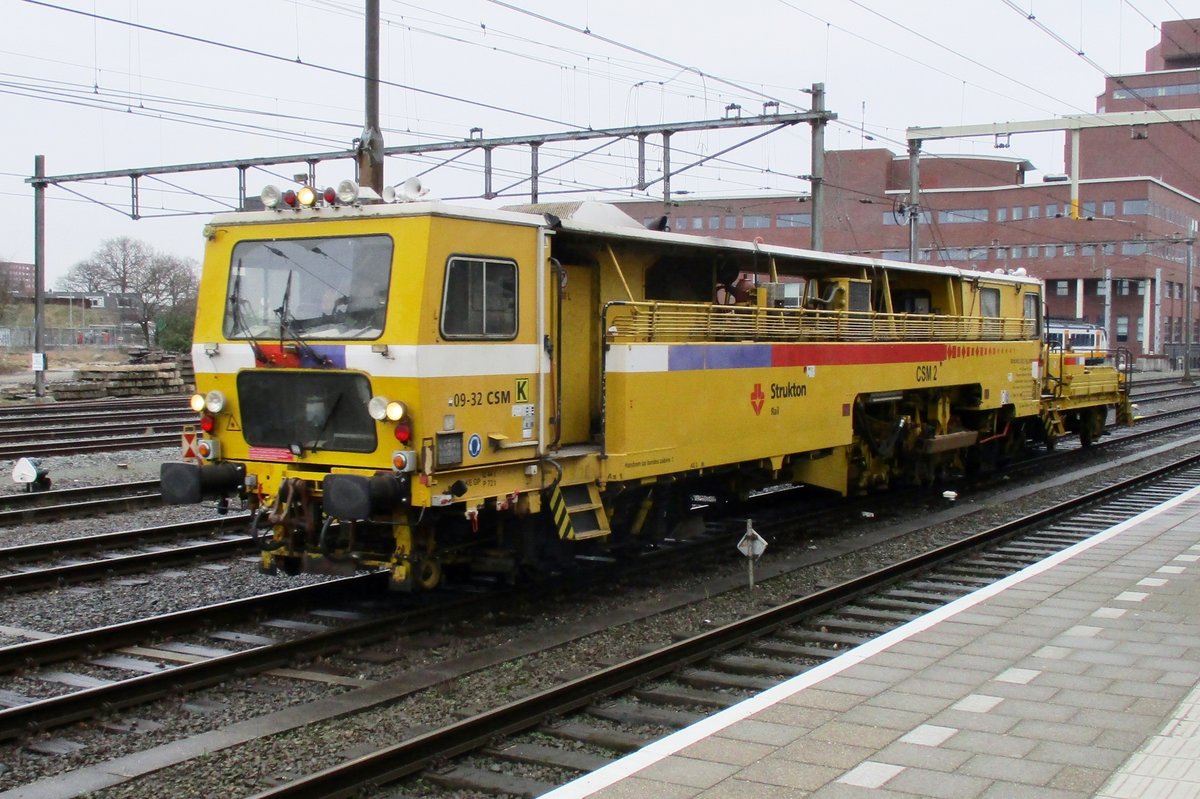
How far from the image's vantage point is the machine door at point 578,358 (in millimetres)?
9750

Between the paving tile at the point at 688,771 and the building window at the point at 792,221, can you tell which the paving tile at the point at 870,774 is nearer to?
the paving tile at the point at 688,771

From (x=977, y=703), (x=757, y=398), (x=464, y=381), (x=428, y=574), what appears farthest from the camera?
(x=757, y=398)

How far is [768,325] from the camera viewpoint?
1180 centimetres

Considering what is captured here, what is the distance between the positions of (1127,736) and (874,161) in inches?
2841

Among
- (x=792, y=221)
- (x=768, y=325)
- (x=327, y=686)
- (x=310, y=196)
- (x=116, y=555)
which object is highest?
(x=792, y=221)

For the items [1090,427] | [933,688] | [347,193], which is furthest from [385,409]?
[1090,427]

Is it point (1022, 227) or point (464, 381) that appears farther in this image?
point (1022, 227)

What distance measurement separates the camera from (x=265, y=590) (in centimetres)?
996

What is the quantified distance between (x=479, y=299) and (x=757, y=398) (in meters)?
3.98

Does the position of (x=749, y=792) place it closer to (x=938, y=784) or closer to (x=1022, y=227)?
(x=938, y=784)

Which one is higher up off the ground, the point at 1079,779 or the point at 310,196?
the point at 310,196

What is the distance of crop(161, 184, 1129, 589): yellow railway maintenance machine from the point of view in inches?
320

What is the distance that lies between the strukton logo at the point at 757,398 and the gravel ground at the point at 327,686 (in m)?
1.58

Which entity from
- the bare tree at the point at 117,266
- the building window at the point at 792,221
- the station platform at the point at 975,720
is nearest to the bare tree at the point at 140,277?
the bare tree at the point at 117,266
